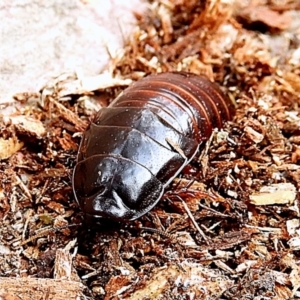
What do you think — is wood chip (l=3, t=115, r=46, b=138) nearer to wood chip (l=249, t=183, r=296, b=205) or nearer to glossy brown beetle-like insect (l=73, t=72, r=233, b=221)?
glossy brown beetle-like insect (l=73, t=72, r=233, b=221)

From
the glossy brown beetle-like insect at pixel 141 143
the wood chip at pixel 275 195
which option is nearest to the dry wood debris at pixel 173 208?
the wood chip at pixel 275 195

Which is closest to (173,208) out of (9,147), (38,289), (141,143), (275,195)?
(141,143)

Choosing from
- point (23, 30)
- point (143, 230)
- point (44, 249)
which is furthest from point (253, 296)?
point (23, 30)

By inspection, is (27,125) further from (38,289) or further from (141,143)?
(38,289)

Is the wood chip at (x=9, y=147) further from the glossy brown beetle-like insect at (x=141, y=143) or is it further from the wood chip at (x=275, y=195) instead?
the wood chip at (x=275, y=195)

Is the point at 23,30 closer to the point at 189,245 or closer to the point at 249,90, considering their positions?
the point at 249,90
